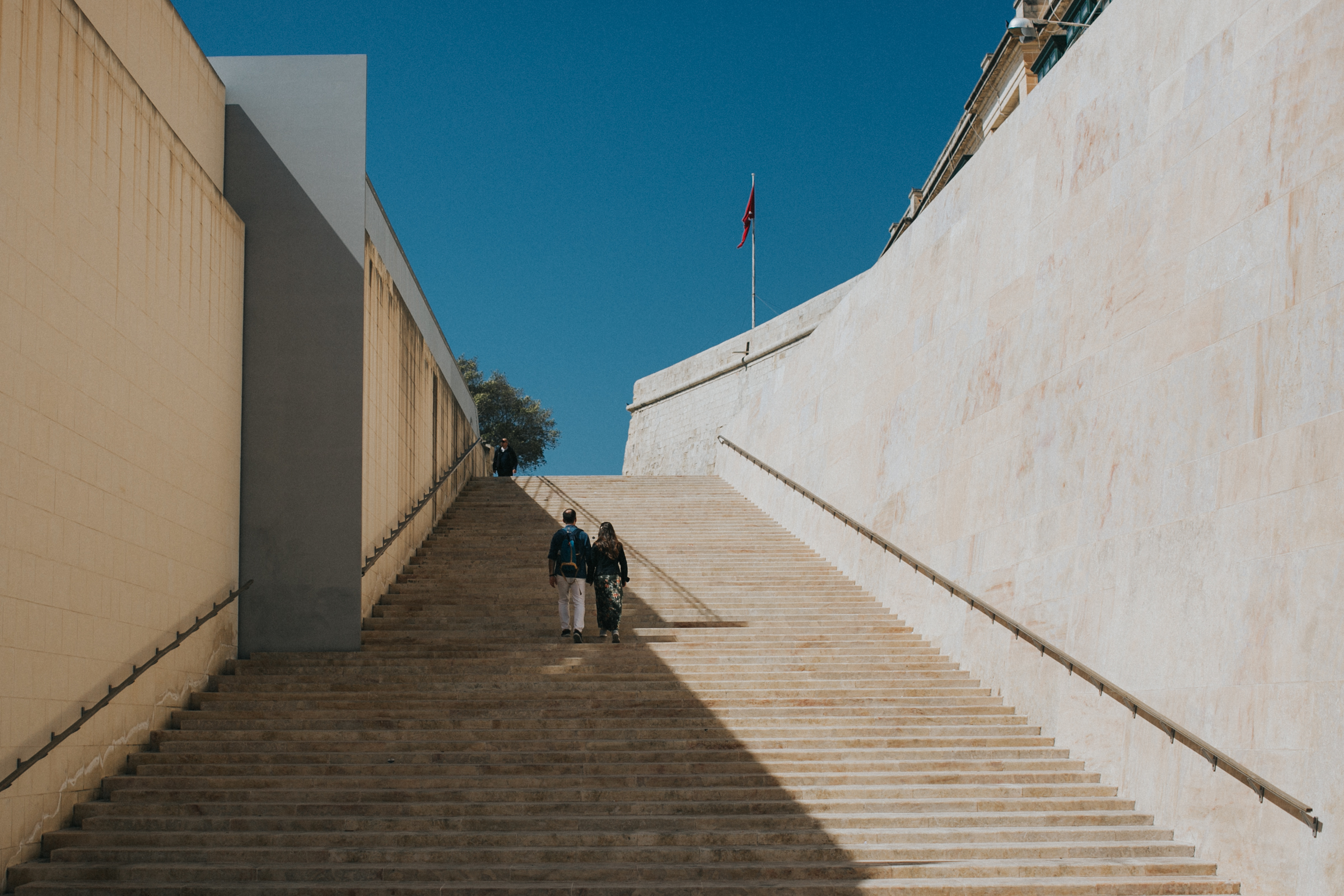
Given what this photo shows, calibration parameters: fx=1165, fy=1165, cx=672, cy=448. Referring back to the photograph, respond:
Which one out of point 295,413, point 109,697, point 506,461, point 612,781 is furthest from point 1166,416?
point 506,461

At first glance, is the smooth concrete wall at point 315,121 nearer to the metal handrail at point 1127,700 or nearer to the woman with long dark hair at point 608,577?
the woman with long dark hair at point 608,577

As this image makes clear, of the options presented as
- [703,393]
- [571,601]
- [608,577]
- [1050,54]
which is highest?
[1050,54]

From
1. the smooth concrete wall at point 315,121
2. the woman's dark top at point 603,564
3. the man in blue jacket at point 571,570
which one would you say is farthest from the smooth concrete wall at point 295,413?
the woman's dark top at point 603,564

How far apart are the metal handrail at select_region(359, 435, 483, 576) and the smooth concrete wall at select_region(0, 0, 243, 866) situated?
5.07ft

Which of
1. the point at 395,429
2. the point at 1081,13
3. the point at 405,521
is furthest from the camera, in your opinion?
the point at 1081,13

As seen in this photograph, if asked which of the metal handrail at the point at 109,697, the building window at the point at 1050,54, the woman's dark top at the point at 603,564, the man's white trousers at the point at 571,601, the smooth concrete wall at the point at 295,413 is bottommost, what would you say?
the metal handrail at the point at 109,697

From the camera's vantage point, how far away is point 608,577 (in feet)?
31.8

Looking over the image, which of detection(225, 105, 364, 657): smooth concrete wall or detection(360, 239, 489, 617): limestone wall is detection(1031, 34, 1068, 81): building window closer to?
detection(360, 239, 489, 617): limestone wall

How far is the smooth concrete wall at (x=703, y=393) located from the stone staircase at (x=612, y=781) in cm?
1536

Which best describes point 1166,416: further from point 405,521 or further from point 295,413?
point 405,521

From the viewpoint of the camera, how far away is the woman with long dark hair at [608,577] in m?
9.62

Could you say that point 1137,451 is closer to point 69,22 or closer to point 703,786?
point 703,786

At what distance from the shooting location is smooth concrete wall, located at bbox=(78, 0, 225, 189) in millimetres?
7660

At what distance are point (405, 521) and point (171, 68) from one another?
5122 mm
